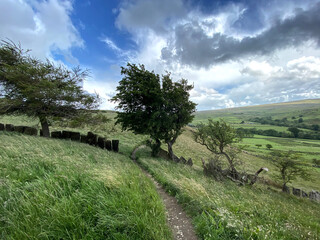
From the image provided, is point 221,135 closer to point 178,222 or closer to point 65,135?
point 178,222

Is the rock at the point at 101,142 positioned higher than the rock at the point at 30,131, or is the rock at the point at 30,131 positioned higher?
the rock at the point at 30,131

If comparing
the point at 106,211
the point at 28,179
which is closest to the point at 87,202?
the point at 106,211

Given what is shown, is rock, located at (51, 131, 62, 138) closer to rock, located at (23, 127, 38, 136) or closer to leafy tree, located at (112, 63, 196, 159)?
rock, located at (23, 127, 38, 136)

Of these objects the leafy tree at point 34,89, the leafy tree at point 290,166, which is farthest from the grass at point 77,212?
the leafy tree at point 290,166

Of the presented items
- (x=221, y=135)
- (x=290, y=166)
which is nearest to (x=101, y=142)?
(x=221, y=135)

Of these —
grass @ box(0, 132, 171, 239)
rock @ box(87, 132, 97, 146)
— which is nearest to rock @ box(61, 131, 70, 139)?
rock @ box(87, 132, 97, 146)

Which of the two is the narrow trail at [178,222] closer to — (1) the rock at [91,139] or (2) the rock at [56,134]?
(1) the rock at [91,139]

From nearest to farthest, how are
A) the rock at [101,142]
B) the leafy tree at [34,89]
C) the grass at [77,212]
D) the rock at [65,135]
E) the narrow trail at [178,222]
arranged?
the grass at [77,212] < the narrow trail at [178,222] < the leafy tree at [34,89] < the rock at [65,135] < the rock at [101,142]

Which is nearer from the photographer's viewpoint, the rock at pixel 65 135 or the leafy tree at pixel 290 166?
the leafy tree at pixel 290 166

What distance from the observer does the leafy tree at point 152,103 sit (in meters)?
15.6

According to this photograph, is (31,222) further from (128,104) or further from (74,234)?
(128,104)

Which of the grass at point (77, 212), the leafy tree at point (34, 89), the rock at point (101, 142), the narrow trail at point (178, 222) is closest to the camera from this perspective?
the grass at point (77, 212)

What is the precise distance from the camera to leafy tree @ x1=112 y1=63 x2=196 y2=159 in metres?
15.6

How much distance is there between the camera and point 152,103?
620 inches
